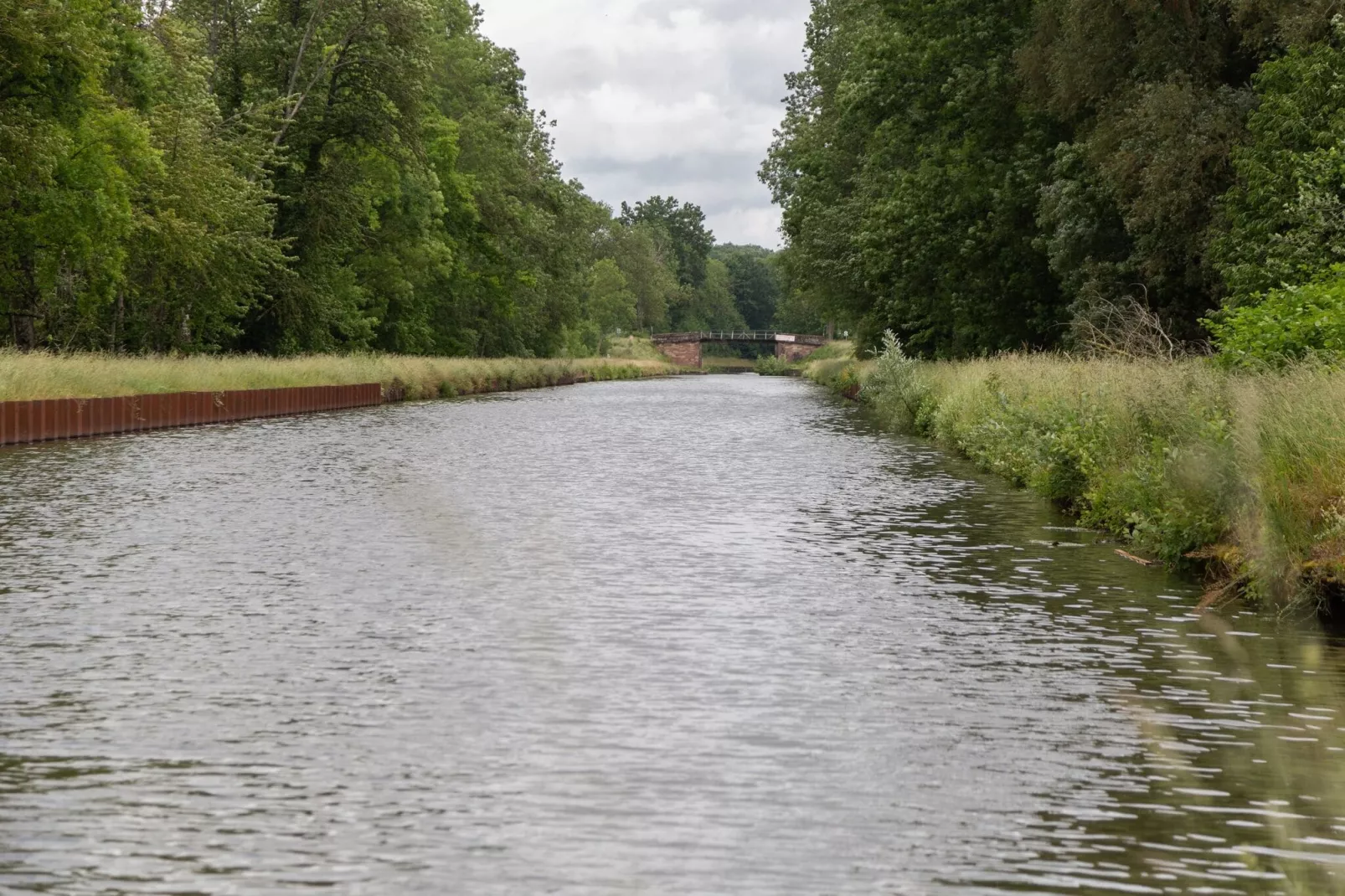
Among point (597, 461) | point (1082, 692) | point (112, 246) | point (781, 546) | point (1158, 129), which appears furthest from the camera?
point (112, 246)

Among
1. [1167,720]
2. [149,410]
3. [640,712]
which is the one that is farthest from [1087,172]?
[640,712]

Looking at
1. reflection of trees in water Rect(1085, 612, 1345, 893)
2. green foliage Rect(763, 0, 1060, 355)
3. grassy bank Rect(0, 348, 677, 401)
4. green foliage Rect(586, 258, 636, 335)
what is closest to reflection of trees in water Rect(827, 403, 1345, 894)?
reflection of trees in water Rect(1085, 612, 1345, 893)

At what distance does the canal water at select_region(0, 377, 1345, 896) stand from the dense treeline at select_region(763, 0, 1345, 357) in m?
9.16

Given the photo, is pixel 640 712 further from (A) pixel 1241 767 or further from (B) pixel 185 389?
(B) pixel 185 389

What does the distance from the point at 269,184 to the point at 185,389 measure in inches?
714

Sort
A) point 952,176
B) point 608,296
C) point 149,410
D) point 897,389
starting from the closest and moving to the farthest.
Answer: point 149,410 → point 897,389 → point 952,176 → point 608,296

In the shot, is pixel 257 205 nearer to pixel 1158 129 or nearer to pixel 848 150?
pixel 848 150

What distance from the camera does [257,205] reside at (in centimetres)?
5391

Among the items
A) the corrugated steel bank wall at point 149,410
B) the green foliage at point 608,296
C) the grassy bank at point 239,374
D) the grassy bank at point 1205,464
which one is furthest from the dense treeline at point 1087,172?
the green foliage at point 608,296

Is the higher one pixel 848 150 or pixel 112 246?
pixel 848 150

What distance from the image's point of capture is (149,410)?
36.0 metres

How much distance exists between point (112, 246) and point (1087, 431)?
3044 cm

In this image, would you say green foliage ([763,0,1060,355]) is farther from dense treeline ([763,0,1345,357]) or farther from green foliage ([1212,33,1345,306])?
green foliage ([1212,33,1345,306])

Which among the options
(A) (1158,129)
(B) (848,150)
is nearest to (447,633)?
(A) (1158,129)
